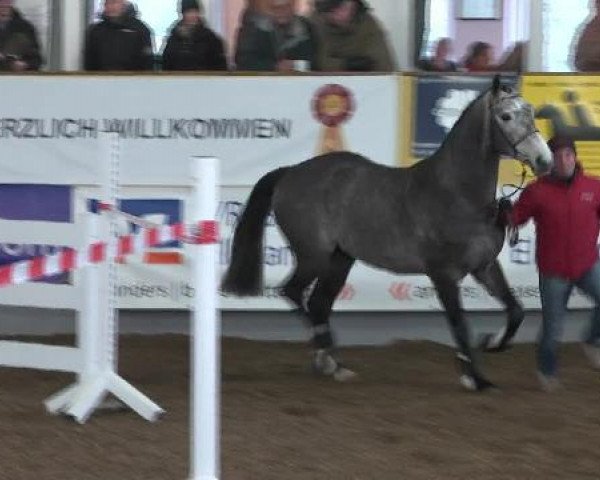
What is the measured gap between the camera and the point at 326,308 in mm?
8969

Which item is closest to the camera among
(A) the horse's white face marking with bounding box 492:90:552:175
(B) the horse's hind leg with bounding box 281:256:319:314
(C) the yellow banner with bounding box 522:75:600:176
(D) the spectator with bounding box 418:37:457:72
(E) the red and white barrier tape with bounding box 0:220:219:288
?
(E) the red and white barrier tape with bounding box 0:220:219:288

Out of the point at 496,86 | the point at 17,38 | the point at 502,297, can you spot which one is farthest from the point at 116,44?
the point at 502,297

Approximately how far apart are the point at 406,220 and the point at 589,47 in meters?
3.06

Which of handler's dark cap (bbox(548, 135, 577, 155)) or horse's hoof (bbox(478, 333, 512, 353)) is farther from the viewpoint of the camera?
horse's hoof (bbox(478, 333, 512, 353))

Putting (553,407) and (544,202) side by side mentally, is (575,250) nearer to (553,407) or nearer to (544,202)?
(544,202)

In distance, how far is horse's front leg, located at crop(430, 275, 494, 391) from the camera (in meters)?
8.19

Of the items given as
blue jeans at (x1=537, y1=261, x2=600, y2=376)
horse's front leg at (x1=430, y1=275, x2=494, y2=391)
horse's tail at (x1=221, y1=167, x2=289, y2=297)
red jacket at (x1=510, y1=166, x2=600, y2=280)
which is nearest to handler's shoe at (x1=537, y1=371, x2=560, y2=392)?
blue jeans at (x1=537, y1=261, x2=600, y2=376)

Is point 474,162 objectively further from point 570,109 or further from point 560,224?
point 570,109

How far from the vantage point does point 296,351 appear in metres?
10.1

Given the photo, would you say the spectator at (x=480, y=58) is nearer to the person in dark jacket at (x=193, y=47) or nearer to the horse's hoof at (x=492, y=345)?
the person in dark jacket at (x=193, y=47)

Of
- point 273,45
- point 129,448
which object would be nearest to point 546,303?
point 129,448

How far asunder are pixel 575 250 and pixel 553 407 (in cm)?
97

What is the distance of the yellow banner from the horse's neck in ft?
5.91

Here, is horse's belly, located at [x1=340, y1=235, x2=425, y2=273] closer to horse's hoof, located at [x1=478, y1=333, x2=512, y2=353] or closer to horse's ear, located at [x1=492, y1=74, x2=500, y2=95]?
horse's hoof, located at [x1=478, y1=333, x2=512, y2=353]
